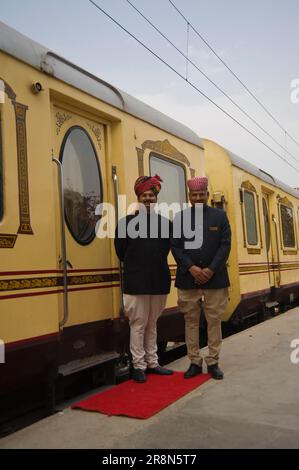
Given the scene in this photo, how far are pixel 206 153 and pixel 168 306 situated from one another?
3.46 m

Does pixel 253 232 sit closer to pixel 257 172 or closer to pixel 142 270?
pixel 257 172

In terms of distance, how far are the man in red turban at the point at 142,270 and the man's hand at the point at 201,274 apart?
31 cm

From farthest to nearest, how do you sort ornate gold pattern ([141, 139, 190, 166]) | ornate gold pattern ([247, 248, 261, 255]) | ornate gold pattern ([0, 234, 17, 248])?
ornate gold pattern ([247, 248, 261, 255]) < ornate gold pattern ([141, 139, 190, 166]) < ornate gold pattern ([0, 234, 17, 248])

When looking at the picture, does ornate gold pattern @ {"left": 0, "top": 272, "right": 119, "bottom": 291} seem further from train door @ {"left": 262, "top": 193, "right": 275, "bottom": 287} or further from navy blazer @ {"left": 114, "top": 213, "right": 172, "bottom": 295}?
train door @ {"left": 262, "top": 193, "right": 275, "bottom": 287}

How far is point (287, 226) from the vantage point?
12078mm

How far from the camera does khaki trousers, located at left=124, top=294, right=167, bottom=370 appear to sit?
4859 millimetres

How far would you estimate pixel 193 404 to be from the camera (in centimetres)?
410

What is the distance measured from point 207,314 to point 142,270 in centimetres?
76

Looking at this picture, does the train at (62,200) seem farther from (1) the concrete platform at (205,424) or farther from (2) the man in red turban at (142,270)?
(1) the concrete platform at (205,424)

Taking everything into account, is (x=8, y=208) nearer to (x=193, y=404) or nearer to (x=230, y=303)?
(x=193, y=404)

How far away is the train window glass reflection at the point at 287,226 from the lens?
11.6 metres

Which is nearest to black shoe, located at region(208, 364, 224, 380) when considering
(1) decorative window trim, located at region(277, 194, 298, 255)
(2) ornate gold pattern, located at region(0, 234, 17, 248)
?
(2) ornate gold pattern, located at region(0, 234, 17, 248)

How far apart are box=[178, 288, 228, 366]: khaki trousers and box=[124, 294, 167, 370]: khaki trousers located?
270 millimetres

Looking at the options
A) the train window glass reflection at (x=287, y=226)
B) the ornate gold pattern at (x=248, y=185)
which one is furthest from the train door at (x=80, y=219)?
the train window glass reflection at (x=287, y=226)
